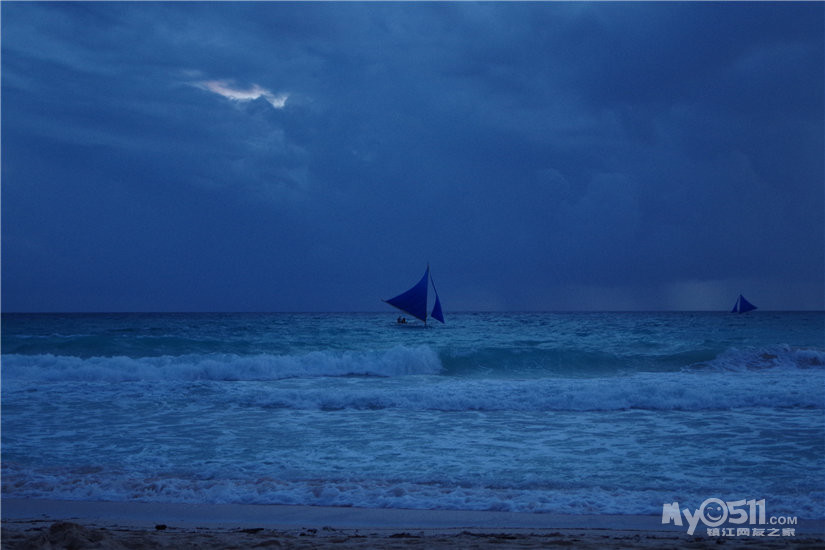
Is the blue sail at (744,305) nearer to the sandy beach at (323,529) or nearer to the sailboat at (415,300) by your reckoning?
the sailboat at (415,300)

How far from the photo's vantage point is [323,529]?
184 inches

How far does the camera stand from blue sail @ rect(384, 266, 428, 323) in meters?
37.6

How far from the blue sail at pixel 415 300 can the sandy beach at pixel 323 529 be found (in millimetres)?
32233

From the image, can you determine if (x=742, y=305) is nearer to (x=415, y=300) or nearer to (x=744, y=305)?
(x=744, y=305)

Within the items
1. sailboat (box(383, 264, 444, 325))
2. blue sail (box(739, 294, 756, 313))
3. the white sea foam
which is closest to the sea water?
the white sea foam

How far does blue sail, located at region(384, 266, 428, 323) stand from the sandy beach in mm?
32233

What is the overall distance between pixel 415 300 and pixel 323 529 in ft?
111

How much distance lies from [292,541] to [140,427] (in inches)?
245

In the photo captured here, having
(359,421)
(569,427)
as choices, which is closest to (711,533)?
(569,427)

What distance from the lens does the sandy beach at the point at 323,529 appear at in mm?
4012

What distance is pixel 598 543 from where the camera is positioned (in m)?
4.12

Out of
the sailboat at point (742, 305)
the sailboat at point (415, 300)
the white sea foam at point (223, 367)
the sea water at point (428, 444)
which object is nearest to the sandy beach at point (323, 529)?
the sea water at point (428, 444)

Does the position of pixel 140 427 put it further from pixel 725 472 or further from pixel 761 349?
pixel 761 349

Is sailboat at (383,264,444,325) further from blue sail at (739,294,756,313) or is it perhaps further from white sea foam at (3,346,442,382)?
blue sail at (739,294,756,313)
